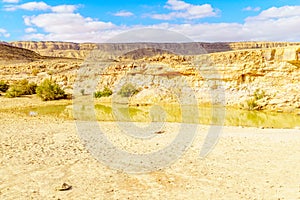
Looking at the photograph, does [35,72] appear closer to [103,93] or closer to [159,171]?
Answer: [103,93]

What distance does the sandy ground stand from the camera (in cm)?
620

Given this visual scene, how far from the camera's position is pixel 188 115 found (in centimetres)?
1784

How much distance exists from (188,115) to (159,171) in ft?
34.4

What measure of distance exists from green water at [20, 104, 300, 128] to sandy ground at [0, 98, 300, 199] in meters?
4.54

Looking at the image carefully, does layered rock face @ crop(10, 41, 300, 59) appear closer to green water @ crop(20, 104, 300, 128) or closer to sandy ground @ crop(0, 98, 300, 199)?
green water @ crop(20, 104, 300, 128)

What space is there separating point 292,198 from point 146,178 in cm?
279

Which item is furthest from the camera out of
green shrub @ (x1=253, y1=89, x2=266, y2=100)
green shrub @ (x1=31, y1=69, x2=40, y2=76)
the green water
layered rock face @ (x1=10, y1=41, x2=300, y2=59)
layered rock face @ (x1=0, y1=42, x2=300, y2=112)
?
layered rock face @ (x1=10, y1=41, x2=300, y2=59)

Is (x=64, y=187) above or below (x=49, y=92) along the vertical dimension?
below

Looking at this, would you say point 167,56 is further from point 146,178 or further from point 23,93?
point 146,178

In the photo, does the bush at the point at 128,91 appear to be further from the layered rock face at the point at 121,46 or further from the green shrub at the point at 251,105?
the green shrub at the point at 251,105

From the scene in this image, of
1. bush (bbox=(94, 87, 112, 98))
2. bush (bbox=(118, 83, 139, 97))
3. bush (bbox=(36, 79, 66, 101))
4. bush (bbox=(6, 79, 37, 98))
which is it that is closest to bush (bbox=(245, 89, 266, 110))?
bush (bbox=(118, 83, 139, 97))

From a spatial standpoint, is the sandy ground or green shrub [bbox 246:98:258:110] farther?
green shrub [bbox 246:98:258:110]

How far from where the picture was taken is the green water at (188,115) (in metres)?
15.8

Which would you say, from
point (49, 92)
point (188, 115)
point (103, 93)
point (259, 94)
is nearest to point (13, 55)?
point (49, 92)
